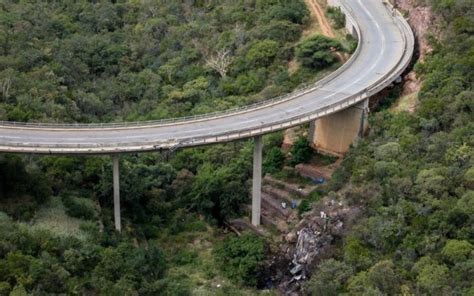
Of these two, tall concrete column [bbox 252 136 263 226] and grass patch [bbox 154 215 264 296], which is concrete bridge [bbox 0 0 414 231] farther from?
grass patch [bbox 154 215 264 296]

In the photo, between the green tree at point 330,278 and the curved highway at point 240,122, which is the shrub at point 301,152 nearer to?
the curved highway at point 240,122

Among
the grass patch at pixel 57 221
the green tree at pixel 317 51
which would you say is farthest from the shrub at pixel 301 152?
the grass patch at pixel 57 221

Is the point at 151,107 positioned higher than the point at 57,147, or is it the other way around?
the point at 57,147

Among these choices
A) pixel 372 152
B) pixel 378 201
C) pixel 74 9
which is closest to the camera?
pixel 378 201

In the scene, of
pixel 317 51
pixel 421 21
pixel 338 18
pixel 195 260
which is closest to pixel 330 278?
pixel 195 260

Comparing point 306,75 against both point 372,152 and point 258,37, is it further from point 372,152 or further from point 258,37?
point 372,152

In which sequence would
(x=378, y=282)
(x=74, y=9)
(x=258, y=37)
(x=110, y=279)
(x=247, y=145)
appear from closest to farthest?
(x=378, y=282) < (x=110, y=279) < (x=247, y=145) < (x=258, y=37) < (x=74, y=9)

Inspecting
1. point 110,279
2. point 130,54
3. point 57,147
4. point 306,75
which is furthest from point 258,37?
point 110,279

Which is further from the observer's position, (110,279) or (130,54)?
(130,54)
